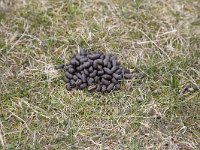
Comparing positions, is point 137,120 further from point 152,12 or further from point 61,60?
point 152,12

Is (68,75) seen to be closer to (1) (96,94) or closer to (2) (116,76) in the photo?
(1) (96,94)

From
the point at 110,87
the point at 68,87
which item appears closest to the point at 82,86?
the point at 68,87

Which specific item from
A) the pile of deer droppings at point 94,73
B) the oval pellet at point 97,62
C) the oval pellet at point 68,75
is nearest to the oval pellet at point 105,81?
the pile of deer droppings at point 94,73

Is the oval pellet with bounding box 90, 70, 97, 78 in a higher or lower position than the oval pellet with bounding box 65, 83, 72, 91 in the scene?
higher

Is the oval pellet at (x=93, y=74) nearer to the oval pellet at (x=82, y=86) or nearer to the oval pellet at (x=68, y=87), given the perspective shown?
the oval pellet at (x=82, y=86)

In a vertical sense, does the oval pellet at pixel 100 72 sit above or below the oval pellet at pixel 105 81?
above

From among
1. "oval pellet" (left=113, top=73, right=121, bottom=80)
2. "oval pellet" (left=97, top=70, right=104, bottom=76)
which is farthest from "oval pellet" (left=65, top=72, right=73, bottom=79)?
"oval pellet" (left=113, top=73, right=121, bottom=80)

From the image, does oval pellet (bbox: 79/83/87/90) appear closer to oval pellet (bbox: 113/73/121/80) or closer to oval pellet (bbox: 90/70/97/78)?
oval pellet (bbox: 90/70/97/78)
